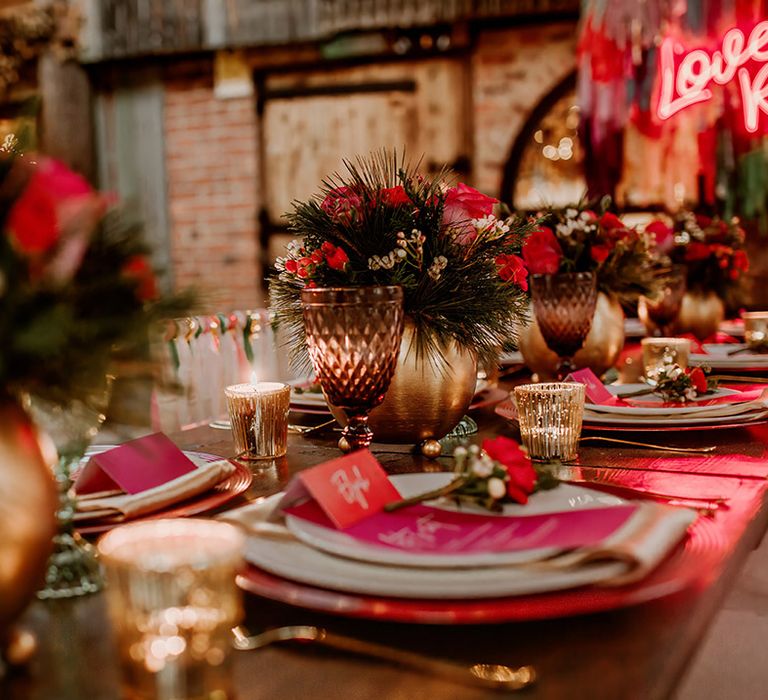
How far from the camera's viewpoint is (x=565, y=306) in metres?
1.45

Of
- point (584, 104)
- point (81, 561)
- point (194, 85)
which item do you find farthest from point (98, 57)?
point (81, 561)

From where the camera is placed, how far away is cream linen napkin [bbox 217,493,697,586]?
560mm

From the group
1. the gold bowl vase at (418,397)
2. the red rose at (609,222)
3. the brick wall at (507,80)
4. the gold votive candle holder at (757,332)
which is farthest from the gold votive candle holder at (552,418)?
the brick wall at (507,80)

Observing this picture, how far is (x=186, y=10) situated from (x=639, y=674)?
5714 mm

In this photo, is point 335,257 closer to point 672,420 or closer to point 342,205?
point 342,205

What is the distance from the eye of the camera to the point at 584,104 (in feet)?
Result: 15.7

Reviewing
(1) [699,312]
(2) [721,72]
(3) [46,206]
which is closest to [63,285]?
(3) [46,206]

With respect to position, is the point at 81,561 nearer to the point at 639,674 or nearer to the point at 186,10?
the point at 639,674

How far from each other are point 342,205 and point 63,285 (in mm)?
660

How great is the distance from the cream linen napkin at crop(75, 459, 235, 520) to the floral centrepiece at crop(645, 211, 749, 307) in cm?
175

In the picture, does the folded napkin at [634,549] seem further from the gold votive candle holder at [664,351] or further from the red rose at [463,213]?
the gold votive candle holder at [664,351]

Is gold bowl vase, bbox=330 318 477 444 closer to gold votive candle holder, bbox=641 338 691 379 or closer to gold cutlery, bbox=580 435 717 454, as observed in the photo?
gold cutlery, bbox=580 435 717 454

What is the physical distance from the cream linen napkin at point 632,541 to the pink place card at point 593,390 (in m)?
0.64

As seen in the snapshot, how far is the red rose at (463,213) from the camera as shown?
3.74ft
